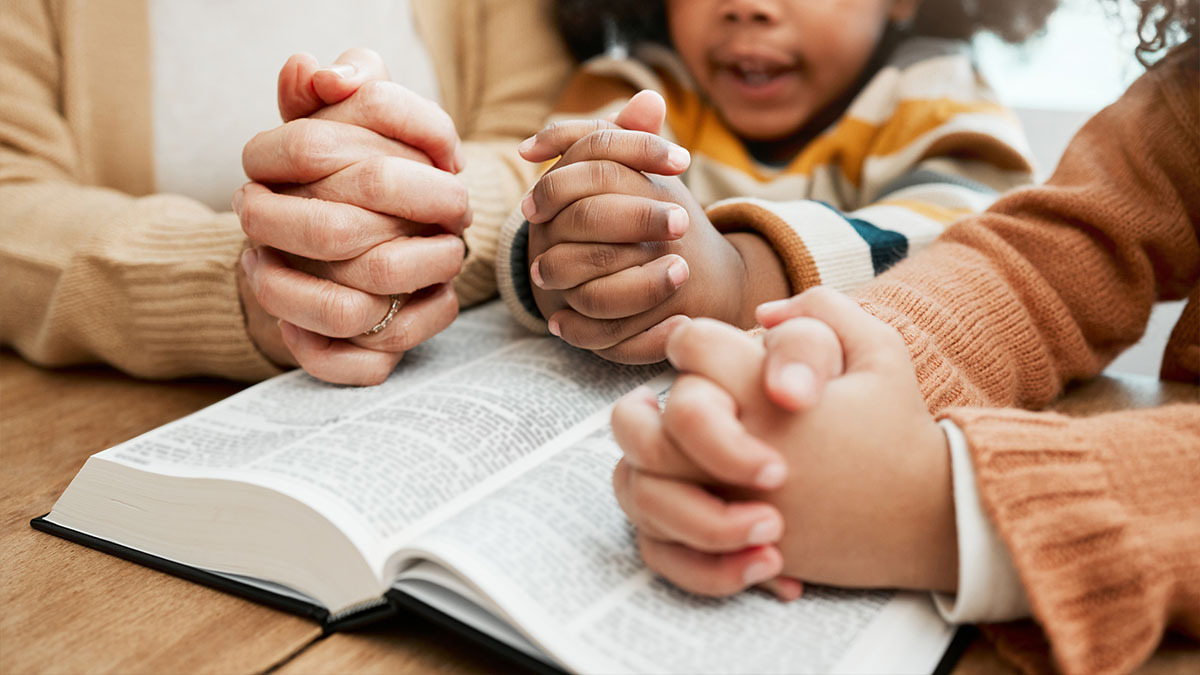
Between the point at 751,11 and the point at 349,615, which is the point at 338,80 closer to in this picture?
the point at 349,615

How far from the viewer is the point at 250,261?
521 mm

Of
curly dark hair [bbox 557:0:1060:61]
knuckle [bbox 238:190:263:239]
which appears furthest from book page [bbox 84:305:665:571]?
curly dark hair [bbox 557:0:1060:61]

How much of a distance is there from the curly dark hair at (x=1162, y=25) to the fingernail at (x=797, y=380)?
48cm

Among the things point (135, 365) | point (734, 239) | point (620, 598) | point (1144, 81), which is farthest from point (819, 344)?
point (135, 365)

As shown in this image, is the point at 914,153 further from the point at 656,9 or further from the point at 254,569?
the point at 254,569

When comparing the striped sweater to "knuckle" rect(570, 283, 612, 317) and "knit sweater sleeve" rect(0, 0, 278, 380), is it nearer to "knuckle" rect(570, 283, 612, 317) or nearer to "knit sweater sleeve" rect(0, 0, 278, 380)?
"knuckle" rect(570, 283, 612, 317)

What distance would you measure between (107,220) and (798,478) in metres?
0.57

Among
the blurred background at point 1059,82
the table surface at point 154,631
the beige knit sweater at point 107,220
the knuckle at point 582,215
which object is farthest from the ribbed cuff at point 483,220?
the blurred background at point 1059,82

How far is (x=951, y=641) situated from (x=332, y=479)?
0.27m

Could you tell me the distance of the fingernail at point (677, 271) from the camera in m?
0.44

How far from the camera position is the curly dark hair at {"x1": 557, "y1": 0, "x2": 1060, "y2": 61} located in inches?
38.1

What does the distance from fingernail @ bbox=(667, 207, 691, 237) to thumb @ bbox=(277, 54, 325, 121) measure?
0.23 meters

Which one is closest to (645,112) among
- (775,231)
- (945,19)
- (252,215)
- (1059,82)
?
(775,231)

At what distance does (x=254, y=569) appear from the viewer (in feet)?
1.21
